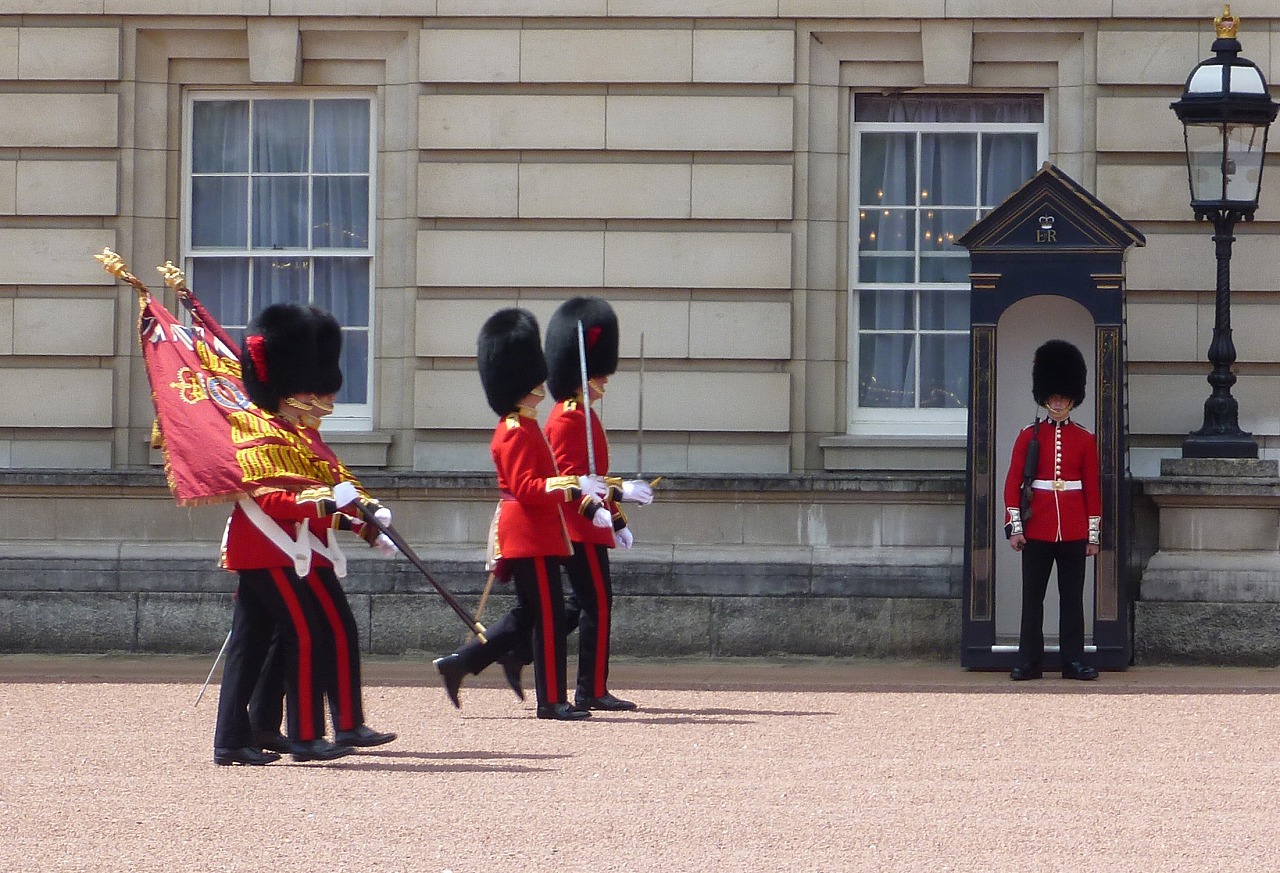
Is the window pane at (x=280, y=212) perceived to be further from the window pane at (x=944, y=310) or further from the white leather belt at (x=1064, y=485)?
the white leather belt at (x=1064, y=485)

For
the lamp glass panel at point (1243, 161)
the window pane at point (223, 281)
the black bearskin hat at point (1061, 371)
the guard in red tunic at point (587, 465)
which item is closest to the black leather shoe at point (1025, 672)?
the black bearskin hat at point (1061, 371)

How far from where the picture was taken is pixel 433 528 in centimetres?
1027

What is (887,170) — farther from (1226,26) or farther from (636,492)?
(636,492)

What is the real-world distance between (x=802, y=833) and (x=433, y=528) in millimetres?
5027

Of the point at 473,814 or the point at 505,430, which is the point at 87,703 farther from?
the point at 473,814

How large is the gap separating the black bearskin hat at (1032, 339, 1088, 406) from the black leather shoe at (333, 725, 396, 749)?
3712mm

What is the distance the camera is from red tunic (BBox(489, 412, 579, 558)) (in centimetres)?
775

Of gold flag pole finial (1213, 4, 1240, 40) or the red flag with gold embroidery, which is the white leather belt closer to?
gold flag pole finial (1213, 4, 1240, 40)

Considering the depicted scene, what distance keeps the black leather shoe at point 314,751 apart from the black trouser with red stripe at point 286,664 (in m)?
0.02

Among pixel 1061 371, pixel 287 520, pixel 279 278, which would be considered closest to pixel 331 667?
pixel 287 520

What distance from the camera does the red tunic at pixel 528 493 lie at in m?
7.75

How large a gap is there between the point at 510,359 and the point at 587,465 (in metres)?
0.61

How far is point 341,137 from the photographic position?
10.8m

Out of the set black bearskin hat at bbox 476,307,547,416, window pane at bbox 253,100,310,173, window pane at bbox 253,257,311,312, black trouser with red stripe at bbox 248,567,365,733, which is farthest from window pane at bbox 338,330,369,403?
black trouser with red stripe at bbox 248,567,365,733
